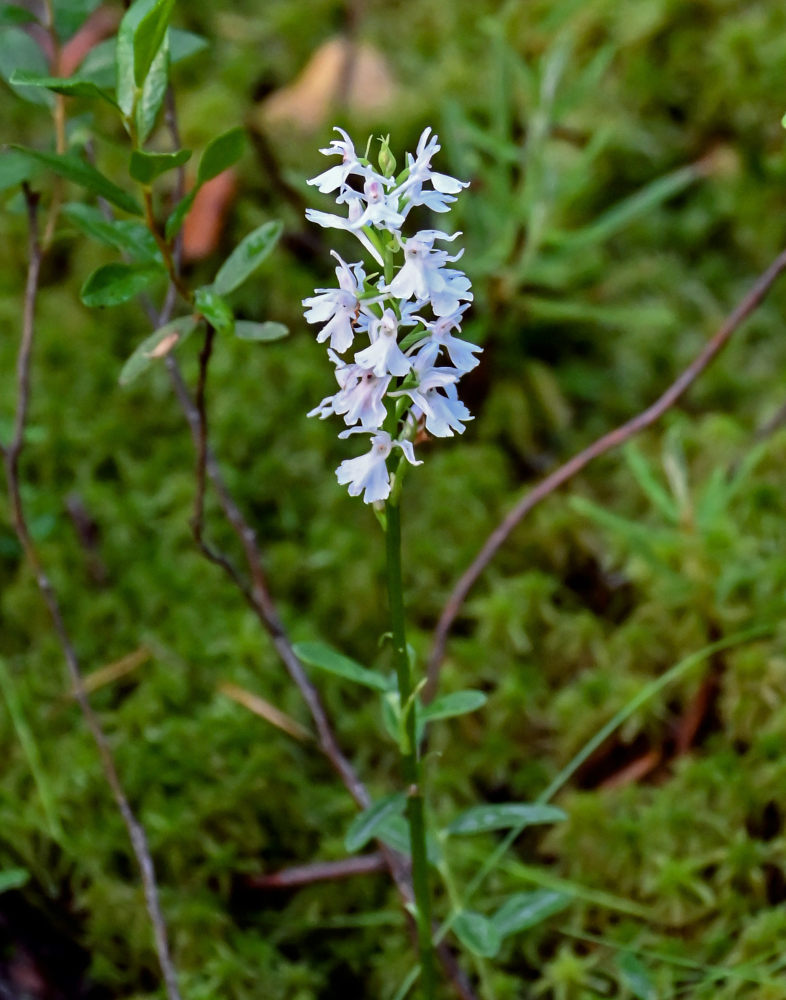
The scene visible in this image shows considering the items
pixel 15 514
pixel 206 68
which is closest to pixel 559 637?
pixel 15 514

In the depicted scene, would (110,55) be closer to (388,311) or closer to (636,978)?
(388,311)

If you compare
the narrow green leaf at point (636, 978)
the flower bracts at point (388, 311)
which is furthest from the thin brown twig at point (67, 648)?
the flower bracts at point (388, 311)

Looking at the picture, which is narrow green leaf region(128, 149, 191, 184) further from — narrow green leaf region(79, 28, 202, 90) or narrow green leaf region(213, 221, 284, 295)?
narrow green leaf region(79, 28, 202, 90)

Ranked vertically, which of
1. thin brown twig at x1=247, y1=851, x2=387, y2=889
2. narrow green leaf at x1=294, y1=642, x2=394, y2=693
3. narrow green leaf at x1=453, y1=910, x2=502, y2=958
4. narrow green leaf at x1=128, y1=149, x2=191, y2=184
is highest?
narrow green leaf at x1=128, y1=149, x2=191, y2=184

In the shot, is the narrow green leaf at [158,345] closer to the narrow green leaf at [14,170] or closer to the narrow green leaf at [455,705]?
the narrow green leaf at [14,170]

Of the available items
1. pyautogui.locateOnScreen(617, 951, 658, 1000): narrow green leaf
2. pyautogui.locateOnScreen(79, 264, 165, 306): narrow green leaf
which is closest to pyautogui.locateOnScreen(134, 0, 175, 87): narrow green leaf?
pyautogui.locateOnScreen(79, 264, 165, 306): narrow green leaf

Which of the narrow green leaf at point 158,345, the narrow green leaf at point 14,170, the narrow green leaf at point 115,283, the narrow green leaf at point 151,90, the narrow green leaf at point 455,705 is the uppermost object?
the narrow green leaf at point 151,90
